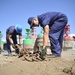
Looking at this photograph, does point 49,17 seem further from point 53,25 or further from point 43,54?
point 43,54

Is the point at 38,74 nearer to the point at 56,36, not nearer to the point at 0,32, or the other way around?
the point at 56,36

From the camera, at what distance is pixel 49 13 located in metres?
4.77

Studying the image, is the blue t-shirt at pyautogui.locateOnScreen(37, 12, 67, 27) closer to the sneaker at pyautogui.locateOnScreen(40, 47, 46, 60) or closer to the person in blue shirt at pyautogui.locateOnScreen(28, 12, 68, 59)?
the person in blue shirt at pyautogui.locateOnScreen(28, 12, 68, 59)

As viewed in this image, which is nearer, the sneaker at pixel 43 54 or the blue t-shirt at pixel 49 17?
the sneaker at pixel 43 54

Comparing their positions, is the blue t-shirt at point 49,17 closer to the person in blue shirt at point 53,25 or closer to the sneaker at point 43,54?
the person in blue shirt at point 53,25

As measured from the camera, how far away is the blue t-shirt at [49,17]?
454cm

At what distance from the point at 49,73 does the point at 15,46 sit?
4239 millimetres

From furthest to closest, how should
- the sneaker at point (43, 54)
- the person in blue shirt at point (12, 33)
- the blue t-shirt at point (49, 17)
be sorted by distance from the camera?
the person in blue shirt at point (12, 33), the blue t-shirt at point (49, 17), the sneaker at point (43, 54)

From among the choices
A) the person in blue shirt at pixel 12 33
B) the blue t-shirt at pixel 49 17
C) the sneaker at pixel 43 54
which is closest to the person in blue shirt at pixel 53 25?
the blue t-shirt at pixel 49 17

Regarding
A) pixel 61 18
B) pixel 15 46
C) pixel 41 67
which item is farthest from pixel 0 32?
pixel 41 67

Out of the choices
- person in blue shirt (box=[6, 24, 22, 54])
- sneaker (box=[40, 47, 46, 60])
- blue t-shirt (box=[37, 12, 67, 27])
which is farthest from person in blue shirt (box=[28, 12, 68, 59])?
person in blue shirt (box=[6, 24, 22, 54])

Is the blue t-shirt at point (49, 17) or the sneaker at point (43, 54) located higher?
the blue t-shirt at point (49, 17)

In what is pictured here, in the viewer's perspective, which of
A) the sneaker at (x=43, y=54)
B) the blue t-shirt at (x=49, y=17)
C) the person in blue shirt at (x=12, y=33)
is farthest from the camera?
the person in blue shirt at (x=12, y=33)

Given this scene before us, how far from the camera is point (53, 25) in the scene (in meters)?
4.87
